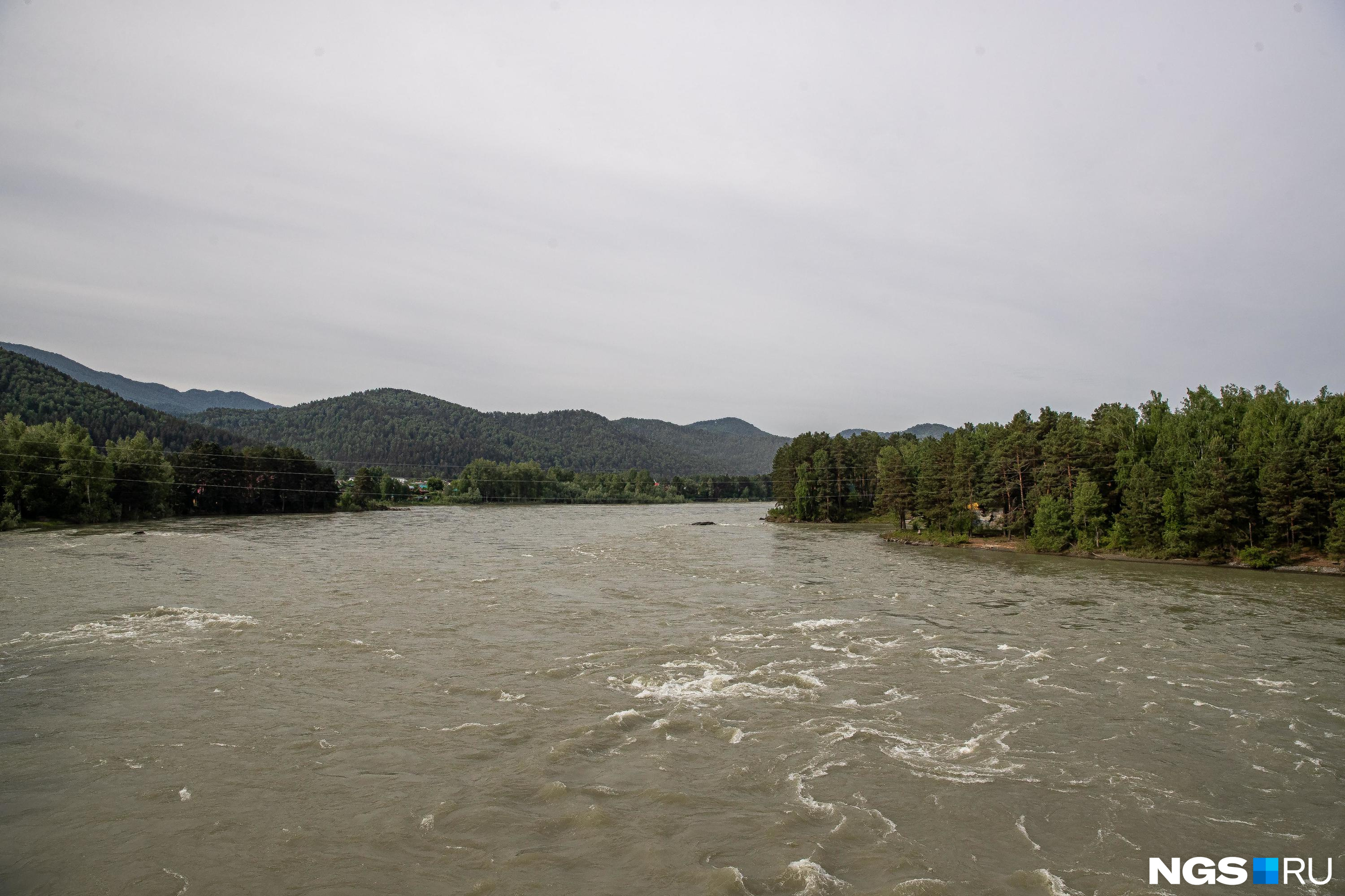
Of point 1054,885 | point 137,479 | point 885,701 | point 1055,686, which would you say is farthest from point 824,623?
point 137,479

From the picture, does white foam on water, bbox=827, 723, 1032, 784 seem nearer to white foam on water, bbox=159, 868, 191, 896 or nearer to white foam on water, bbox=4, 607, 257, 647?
white foam on water, bbox=159, 868, 191, 896

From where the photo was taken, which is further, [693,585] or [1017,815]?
[693,585]

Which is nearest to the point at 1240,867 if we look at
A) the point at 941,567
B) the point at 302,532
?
the point at 941,567

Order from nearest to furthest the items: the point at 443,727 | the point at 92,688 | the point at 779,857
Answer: the point at 779,857
the point at 443,727
the point at 92,688

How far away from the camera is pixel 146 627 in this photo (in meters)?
22.7

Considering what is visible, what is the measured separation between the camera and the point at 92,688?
53.3 ft

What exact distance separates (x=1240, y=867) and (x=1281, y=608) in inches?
1073

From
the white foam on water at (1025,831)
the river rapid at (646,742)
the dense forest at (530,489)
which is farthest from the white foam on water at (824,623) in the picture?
the dense forest at (530,489)

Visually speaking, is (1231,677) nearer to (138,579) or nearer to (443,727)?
(443,727)

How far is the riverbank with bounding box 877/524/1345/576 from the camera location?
42.6 meters

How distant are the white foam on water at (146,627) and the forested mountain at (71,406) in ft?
367

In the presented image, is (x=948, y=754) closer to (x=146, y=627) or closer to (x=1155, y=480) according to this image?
(x=146, y=627)

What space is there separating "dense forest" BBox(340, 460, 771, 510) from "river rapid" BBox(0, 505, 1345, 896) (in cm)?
9559

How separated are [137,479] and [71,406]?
237 ft
